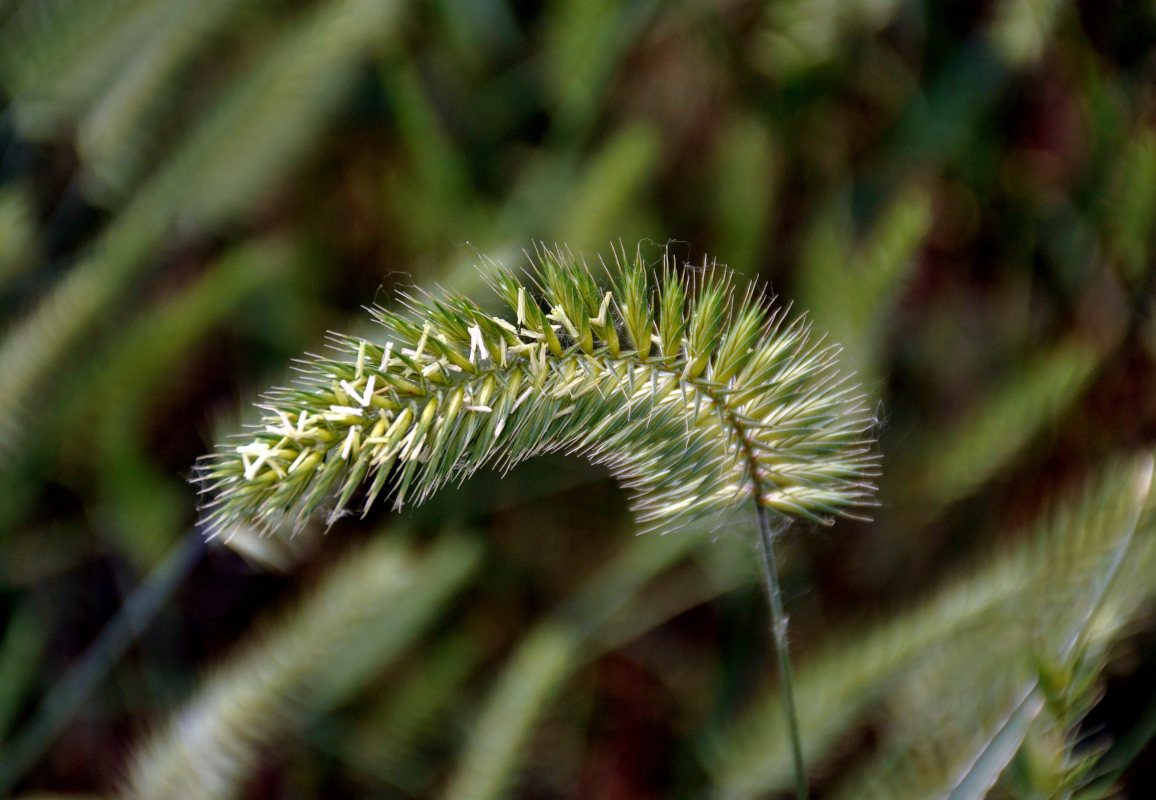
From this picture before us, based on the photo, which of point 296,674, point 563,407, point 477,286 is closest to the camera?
point 563,407

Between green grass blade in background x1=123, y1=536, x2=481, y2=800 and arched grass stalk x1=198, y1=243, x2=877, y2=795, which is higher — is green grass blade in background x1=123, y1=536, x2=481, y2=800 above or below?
below

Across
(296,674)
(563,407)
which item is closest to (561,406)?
(563,407)

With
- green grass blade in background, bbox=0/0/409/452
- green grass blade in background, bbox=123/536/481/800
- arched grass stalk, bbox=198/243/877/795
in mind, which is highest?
green grass blade in background, bbox=0/0/409/452

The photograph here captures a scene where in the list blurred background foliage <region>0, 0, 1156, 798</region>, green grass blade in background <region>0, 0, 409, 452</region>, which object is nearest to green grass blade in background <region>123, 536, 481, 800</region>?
blurred background foliage <region>0, 0, 1156, 798</region>

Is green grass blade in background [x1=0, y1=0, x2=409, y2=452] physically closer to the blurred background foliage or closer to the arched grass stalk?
the blurred background foliage

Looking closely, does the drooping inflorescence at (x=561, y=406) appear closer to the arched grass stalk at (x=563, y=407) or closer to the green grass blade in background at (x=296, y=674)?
the arched grass stalk at (x=563, y=407)

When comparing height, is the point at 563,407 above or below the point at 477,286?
below

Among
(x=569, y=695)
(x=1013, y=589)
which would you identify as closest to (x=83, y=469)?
(x=569, y=695)

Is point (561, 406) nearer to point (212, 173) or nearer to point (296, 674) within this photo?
point (296, 674)
